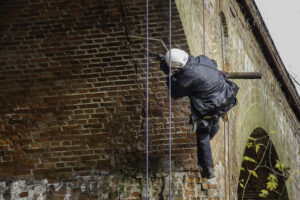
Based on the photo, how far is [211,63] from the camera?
22.7 feet

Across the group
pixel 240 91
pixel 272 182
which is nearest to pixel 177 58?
pixel 240 91

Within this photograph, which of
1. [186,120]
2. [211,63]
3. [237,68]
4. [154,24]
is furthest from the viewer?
[237,68]

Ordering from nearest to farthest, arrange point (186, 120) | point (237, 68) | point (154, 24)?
point (154, 24) < point (186, 120) < point (237, 68)

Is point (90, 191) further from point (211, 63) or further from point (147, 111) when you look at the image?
point (211, 63)

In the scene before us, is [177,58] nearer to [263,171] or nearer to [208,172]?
[208,172]

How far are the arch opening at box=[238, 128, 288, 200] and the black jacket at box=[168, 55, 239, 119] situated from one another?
16.4ft

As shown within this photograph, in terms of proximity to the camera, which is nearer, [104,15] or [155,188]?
[104,15]

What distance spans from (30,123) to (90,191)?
3.65ft

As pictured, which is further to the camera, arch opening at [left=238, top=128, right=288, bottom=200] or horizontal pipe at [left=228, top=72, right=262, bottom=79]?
arch opening at [left=238, top=128, right=288, bottom=200]

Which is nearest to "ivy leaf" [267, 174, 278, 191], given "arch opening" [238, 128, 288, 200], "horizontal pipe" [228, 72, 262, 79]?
"arch opening" [238, 128, 288, 200]

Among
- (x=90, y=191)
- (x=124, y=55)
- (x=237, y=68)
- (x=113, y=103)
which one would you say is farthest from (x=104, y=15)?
(x=237, y=68)

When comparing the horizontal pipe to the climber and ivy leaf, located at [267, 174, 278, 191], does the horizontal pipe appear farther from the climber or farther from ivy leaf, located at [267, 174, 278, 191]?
ivy leaf, located at [267, 174, 278, 191]

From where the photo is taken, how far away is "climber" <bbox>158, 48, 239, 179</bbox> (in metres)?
6.55

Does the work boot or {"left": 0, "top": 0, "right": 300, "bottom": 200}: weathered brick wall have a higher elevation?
{"left": 0, "top": 0, "right": 300, "bottom": 200}: weathered brick wall
